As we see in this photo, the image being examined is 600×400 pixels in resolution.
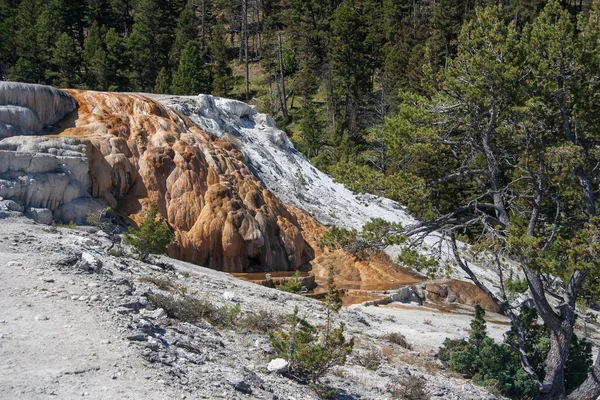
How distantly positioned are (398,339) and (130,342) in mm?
6541

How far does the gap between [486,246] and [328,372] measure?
324cm

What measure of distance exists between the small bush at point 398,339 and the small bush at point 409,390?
116 inches

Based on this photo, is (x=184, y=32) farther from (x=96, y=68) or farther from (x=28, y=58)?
(x=28, y=58)

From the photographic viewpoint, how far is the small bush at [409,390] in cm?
871

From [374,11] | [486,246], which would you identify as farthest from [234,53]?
[486,246]

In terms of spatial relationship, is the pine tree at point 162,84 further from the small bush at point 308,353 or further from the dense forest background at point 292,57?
the small bush at point 308,353

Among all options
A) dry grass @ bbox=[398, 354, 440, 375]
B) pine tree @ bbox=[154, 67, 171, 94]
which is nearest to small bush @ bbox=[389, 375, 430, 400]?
dry grass @ bbox=[398, 354, 440, 375]

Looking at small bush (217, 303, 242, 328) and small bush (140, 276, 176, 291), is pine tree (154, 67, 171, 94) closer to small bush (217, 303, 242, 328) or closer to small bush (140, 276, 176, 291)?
small bush (140, 276, 176, 291)

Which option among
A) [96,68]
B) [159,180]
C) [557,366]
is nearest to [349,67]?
[96,68]

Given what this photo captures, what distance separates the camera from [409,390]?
8852mm

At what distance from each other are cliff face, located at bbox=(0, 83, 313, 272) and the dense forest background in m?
13.5

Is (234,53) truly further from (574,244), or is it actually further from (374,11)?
(574,244)

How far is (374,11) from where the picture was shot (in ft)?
181

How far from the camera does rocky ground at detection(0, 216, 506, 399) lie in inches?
258
